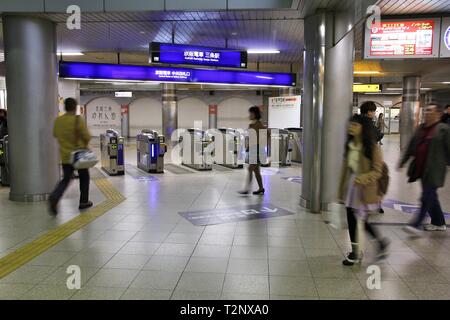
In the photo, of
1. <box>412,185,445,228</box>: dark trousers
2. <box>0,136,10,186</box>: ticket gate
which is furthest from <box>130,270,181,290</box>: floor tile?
<box>0,136,10,186</box>: ticket gate

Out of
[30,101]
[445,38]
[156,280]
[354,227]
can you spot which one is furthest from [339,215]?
[30,101]

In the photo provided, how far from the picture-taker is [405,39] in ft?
20.1

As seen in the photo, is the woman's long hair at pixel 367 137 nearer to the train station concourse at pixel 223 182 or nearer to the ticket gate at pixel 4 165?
the train station concourse at pixel 223 182

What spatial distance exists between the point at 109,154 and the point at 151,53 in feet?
10.4

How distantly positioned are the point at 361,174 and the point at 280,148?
26.8 ft

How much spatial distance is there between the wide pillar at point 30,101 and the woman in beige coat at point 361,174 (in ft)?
15.5

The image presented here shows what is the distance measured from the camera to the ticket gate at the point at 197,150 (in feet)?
33.3

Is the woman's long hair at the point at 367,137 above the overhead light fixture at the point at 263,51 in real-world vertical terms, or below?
below

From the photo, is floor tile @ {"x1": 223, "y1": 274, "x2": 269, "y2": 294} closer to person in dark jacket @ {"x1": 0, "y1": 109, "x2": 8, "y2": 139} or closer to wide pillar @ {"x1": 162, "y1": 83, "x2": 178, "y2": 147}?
person in dark jacket @ {"x1": 0, "y1": 109, "x2": 8, "y2": 139}

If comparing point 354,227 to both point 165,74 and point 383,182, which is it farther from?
point 165,74

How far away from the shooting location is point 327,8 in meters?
5.37

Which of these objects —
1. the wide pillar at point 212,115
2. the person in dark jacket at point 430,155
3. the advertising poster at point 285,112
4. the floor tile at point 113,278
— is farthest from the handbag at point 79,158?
the wide pillar at point 212,115
